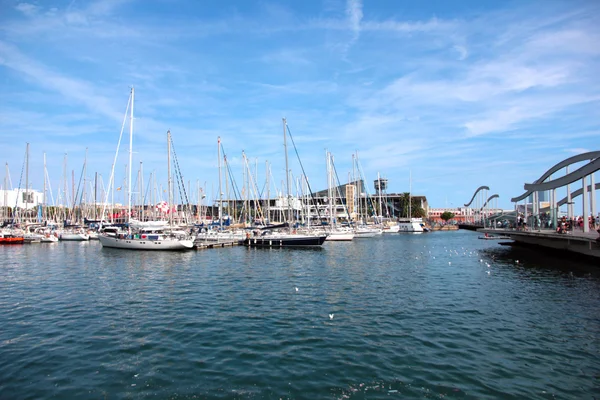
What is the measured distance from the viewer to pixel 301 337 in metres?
14.5

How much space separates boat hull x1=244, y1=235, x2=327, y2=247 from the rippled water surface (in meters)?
27.1

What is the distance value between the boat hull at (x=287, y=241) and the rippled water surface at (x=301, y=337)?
2709 centimetres

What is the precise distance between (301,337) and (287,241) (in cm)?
4256

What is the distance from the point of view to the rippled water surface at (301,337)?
34.2 feet

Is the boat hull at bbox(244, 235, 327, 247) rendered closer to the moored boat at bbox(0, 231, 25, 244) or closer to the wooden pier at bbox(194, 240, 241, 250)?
the wooden pier at bbox(194, 240, 241, 250)

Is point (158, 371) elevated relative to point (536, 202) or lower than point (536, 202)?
lower

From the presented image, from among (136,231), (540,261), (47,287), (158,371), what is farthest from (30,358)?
(136,231)

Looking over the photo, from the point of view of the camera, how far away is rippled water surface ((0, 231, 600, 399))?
10438mm

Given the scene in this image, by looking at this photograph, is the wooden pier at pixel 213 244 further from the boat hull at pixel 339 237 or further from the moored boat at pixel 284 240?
the boat hull at pixel 339 237

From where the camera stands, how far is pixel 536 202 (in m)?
51.7

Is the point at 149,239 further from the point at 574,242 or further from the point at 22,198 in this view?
the point at 22,198

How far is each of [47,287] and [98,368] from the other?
55.6 ft

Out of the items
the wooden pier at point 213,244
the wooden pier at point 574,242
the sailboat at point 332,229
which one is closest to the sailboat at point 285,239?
the wooden pier at point 213,244

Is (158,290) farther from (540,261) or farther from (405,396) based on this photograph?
(540,261)
